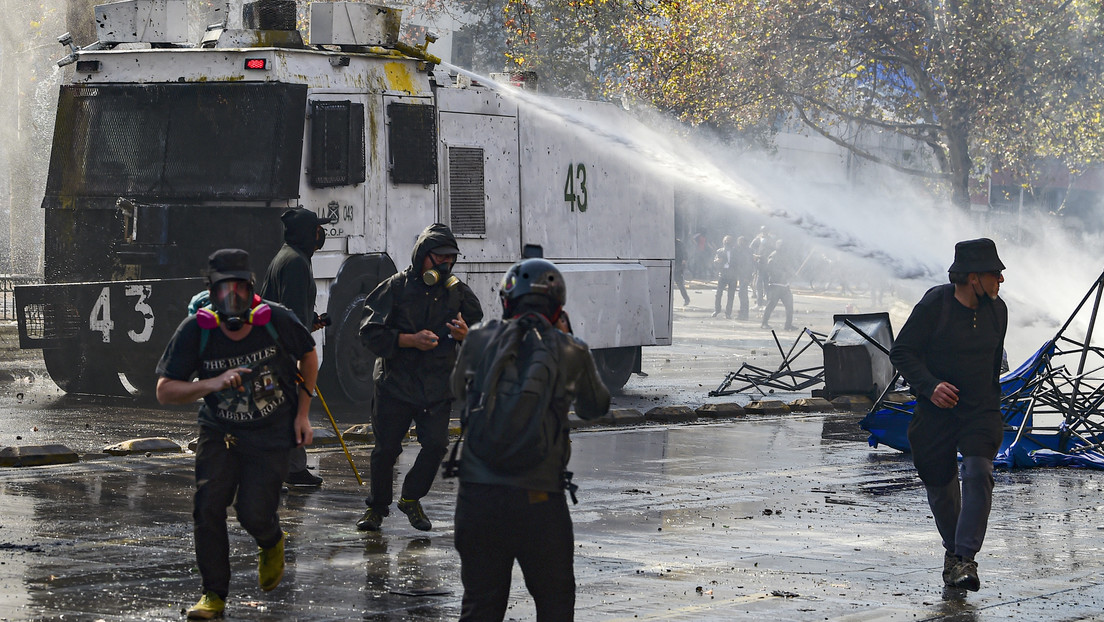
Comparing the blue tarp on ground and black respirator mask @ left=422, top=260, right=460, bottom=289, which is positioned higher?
black respirator mask @ left=422, top=260, right=460, bottom=289

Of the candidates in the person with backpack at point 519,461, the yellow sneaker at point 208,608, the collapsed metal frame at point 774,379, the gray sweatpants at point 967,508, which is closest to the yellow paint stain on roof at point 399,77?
the collapsed metal frame at point 774,379

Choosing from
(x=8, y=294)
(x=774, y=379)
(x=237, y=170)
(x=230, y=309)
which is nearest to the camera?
(x=230, y=309)

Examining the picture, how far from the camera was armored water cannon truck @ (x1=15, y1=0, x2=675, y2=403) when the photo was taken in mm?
14734

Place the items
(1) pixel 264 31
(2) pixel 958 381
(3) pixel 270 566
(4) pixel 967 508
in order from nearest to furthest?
1. (3) pixel 270 566
2. (4) pixel 967 508
3. (2) pixel 958 381
4. (1) pixel 264 31

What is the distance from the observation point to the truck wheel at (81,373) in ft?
51.5

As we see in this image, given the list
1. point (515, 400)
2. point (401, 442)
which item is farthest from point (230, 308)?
point (401, 442)

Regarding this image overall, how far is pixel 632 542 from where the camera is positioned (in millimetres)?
8820

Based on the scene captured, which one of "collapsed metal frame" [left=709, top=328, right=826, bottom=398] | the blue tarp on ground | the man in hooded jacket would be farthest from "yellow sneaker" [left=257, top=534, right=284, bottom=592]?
"collapsed metal frame" [left=709, top=328, right=826, bottom=398]

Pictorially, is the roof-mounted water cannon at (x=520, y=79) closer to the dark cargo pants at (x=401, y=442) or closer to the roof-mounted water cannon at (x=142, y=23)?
the roof-mounted water cannon at (x=142, y=23)

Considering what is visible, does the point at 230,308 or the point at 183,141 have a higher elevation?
the point at 183,141

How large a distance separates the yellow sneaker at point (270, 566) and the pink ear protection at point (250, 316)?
971mm

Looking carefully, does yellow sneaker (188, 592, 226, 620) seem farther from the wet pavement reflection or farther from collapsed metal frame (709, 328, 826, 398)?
collapsed metal frame (709, 328, 826, 398)

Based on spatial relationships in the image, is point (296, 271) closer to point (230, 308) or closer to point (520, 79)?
point (230, 308)

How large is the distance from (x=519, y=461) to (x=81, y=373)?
1146 cm
